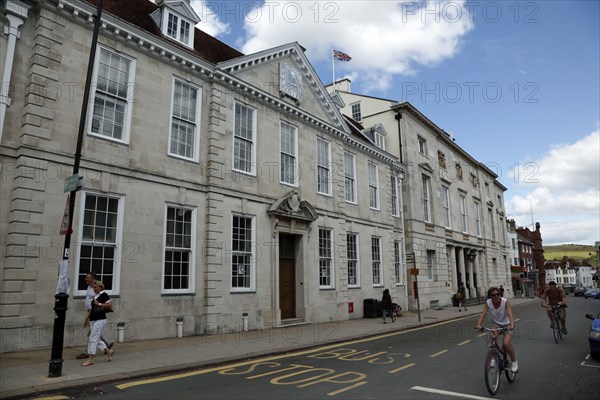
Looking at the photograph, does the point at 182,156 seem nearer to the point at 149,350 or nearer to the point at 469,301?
the point at 149,350

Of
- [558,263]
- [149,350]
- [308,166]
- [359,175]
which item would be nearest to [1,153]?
[149,350]

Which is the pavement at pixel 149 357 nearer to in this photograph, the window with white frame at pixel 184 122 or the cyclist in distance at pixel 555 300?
the cyclist in distance at pixel 555 300

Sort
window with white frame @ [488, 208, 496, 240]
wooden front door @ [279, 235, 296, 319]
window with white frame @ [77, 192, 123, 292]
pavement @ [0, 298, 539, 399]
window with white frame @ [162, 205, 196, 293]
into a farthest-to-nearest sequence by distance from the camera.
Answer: window with white frame @ [488, 208, 496, 240] < wooden front door @ [279, 235, 296, 319] < window with white frame @ [162, 205, 196, 293] < window with white frame @ [77, 192, 123, 292] < pavement @ [0, 298, 539, 399]

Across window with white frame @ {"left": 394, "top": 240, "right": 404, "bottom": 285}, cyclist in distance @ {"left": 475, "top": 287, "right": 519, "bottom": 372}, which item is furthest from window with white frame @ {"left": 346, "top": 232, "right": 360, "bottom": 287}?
cyclist in distance @ {"left": 475, "top": 287, "right": 519, "bottom": 372}

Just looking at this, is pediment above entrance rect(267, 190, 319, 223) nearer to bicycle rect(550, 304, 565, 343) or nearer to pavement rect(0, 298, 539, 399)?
pavement rect(0, 298, 539, 399)

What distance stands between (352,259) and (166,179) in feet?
39.5

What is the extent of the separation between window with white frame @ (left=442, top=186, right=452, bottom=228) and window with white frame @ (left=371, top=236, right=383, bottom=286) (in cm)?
1235

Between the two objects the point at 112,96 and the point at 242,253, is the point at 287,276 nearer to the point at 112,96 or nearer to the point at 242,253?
the point at 242,253

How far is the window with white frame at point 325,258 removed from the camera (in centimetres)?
1966

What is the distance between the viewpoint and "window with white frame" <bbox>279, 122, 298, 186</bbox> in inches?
728

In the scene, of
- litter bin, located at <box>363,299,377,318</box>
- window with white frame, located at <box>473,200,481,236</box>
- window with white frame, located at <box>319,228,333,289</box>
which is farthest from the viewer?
window with white frame, located at <box>473,200,481,236</box>

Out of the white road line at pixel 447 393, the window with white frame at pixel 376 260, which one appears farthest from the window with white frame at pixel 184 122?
A: the window with white frame at pixel 376 260

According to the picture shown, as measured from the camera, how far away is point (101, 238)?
38.4ft

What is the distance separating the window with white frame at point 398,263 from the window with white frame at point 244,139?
13809 millimetres
